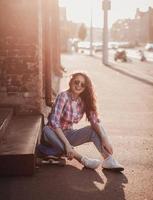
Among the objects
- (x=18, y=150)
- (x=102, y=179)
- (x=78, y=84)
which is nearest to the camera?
(x=102, y=179)

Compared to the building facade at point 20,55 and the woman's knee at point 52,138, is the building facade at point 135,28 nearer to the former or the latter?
the building facade at point 20,55

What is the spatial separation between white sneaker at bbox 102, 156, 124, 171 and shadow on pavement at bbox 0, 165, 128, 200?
2.6 inches

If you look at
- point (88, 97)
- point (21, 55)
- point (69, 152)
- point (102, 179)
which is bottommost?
point (102, 179)

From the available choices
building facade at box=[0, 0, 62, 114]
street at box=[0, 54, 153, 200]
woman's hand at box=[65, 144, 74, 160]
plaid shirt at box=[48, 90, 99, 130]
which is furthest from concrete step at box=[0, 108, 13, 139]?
woman's hand at box=[65, 144, 74, 160]

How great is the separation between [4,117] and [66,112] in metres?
1.32

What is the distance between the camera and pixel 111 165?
629 cm

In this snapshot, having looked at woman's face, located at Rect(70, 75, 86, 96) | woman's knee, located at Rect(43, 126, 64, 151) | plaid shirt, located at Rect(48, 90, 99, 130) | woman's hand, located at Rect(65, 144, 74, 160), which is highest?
woman's face, located at Rect(70, 75, 86, 96)

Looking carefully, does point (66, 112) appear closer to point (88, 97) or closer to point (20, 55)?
point (88, 97)

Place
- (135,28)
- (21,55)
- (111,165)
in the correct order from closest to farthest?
(111,165) → (21,55) → (135,28)

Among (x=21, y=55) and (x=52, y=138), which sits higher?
(x=21, y=55)

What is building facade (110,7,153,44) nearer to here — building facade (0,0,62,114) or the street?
building facade (0,0,62,114)

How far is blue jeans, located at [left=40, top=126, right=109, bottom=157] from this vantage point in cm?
648

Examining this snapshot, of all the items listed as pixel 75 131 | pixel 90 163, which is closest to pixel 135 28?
pixel 75 131

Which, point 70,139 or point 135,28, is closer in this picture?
point 70,139
